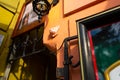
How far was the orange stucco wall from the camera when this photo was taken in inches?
58.7

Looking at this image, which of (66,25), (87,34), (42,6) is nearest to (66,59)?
(87,34)

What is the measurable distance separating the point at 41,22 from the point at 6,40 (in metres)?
0.79

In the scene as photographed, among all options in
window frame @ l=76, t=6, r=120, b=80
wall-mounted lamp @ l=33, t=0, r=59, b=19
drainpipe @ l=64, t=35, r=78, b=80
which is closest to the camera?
window frame @ l=76, t=6, r=120, b=80

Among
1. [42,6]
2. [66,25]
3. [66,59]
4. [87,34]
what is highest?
[42,6]

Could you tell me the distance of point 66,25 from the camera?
1.74m

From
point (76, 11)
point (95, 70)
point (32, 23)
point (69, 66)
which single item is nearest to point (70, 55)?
point (69, 66)

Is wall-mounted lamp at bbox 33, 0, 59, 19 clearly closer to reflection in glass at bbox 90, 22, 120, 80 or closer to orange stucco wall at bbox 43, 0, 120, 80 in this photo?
orange stucco wall at bbox 43, 0, 120, 80

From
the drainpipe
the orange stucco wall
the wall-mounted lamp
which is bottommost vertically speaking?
the drainpipe

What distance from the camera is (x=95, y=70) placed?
1.14 meters

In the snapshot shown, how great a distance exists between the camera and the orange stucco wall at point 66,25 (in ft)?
4.90

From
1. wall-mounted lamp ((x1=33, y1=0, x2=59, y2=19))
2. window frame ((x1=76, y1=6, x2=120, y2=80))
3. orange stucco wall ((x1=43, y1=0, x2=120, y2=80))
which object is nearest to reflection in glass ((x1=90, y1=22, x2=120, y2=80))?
window frame ((x1=76, y1=6, x2=120, y2=80))

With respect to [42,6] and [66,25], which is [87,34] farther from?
[42,6]

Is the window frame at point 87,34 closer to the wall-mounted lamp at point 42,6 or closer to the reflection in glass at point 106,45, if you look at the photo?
the reflection in glass at point 106,45

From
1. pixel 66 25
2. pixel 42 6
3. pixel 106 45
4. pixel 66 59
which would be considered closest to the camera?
pixel 106 45
